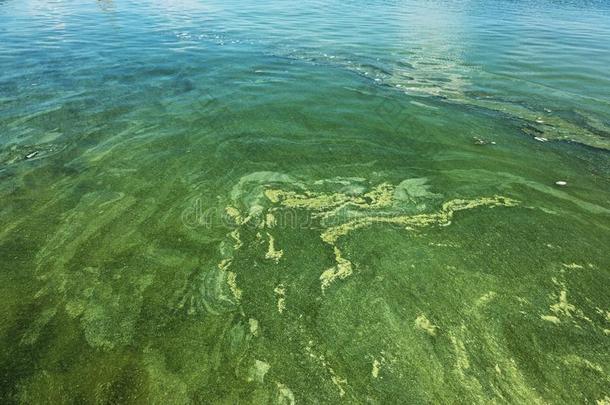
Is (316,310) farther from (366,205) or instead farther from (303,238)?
(366,205)

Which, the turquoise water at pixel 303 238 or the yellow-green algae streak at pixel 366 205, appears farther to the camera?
the yellow-green algae streak at pixel 366 205

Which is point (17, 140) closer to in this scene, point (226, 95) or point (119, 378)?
point (226, 95)

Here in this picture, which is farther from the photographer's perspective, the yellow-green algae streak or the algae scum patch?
the yellow-green algae streak

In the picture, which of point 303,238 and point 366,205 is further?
A: point 366,205

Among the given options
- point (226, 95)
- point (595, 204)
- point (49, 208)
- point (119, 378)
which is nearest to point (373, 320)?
point (119, 378)

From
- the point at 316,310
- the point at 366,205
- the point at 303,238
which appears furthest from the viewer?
the point at 366,205

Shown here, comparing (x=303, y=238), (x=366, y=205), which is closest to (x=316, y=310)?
(x=303, y=238)

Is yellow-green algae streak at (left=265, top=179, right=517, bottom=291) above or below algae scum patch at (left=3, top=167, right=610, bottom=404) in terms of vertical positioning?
above

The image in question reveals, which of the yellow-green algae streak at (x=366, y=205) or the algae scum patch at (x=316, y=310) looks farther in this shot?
the yellow-green algae streak at (x=366, y=205)

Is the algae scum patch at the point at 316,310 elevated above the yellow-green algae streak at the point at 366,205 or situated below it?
below
